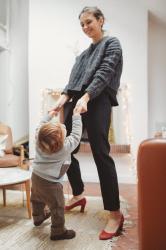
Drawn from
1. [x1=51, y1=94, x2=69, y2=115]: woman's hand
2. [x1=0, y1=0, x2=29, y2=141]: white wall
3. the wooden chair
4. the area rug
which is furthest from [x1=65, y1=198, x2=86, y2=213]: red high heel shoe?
[x1=0, y1=0, x2=29, y2=141]: white wall

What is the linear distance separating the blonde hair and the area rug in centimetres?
48

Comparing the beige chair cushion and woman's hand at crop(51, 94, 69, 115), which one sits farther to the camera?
the beige chair cushion

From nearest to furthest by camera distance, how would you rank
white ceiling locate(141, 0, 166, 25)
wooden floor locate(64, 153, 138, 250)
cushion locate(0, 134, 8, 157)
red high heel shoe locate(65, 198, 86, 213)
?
red high heel shoe locate(65, 198, 86, 213)
wooden floor locate(64, 153, 138, 250)
cushion locate(0, 134, 8, 157)
white ceiling locate(141, 0, 166, 25)

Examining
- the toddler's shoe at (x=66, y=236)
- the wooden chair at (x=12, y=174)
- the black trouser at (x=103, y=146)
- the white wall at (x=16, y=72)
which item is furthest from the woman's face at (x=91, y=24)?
the white wall at (x=16, y=72)

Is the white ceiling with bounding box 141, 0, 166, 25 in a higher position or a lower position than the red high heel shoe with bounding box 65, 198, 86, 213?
higher

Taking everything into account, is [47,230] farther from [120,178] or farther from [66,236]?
[120,178]

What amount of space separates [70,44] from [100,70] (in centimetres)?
235

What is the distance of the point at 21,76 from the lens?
446 centimetres

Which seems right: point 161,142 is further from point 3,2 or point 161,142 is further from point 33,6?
point 3,2

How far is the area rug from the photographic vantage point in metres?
1.55

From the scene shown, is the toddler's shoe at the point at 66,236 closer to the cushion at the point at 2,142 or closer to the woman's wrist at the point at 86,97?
the woman's wrist at the point at 86,97

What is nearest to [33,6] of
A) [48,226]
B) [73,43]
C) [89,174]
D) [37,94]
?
[73,43]

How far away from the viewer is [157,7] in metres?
3.76

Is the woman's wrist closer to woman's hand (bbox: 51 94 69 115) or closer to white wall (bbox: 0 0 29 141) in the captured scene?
woman's hand (bbox: 51 94 69 115)
